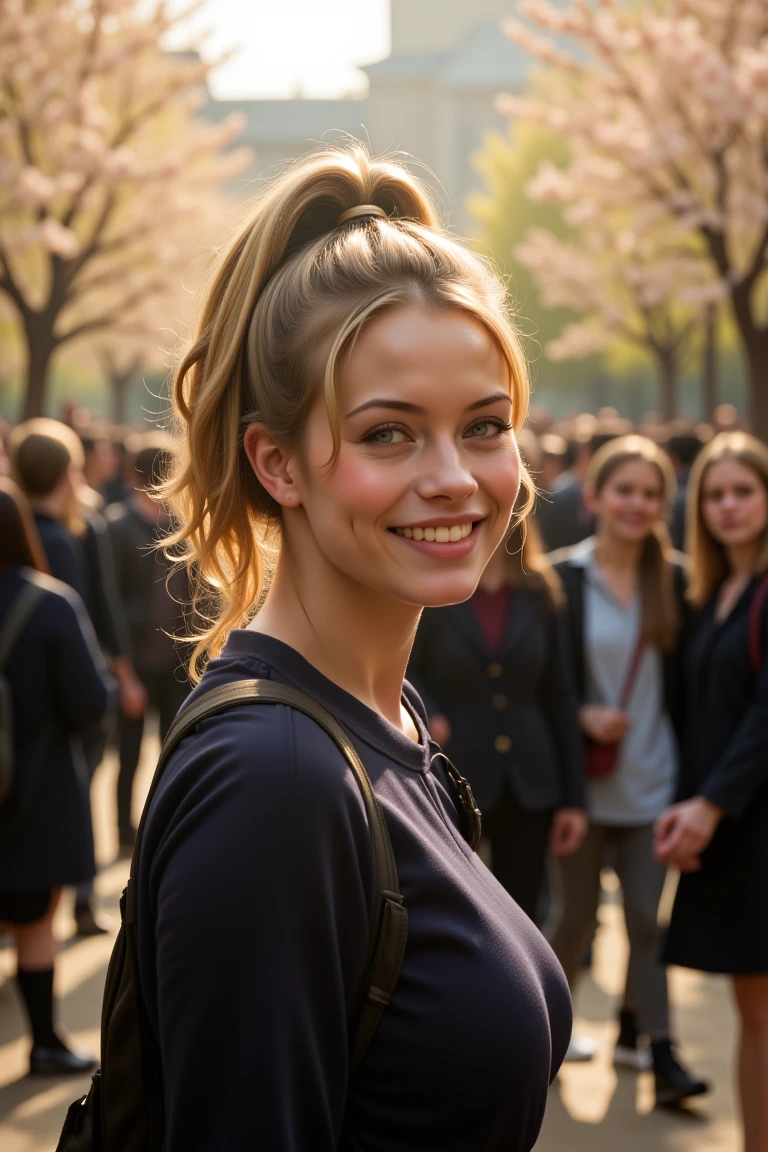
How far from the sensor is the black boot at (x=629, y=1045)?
18.3 feet

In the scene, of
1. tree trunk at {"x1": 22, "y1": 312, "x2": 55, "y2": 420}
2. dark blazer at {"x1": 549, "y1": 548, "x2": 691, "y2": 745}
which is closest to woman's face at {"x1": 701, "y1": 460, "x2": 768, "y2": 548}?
dark blazer at {"x1": 549, "y1": 548, "x2": 691, "y2": 745}

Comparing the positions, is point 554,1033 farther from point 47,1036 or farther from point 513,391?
point 47,1036

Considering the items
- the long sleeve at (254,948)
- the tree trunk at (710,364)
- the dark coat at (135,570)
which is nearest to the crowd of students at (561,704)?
the dark coat at (135,570)

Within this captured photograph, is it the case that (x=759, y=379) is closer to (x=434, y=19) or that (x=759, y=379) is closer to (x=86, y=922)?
(x=86, y=922)

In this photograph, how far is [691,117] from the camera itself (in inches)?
810

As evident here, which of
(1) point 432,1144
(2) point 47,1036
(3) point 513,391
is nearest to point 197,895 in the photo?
(1) point 432,1144

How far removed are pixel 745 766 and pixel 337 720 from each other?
10.3ft

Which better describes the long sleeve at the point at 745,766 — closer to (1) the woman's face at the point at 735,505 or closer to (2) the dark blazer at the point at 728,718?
(2) the dark blazer at the point at 728,718

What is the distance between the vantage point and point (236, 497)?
1.84 meters

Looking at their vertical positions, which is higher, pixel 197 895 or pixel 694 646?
pixel 197 895

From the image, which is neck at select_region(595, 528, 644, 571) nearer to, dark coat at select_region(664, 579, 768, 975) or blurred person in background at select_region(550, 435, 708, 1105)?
blurred person in background at select_region(550, 435, 708, 1105)

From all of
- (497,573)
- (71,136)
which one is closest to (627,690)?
(497,573)

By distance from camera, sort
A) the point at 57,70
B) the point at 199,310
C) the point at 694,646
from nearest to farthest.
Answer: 1. the point at 199,310
2. the point at 694,646
3. the point at 57,70

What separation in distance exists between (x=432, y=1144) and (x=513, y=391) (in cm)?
88
